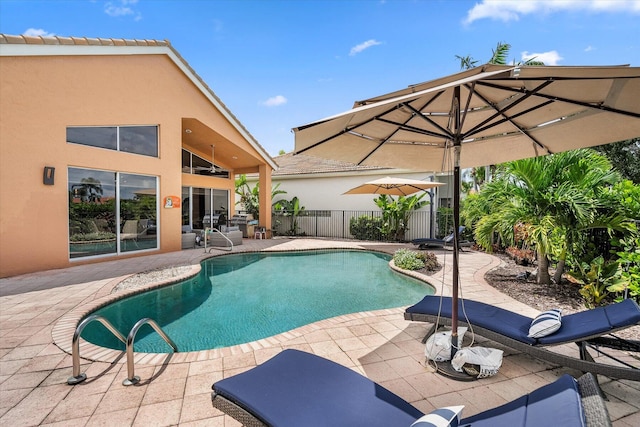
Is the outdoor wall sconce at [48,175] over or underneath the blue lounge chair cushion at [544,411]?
over

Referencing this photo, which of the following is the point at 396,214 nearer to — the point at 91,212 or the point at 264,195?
the point at 264,195

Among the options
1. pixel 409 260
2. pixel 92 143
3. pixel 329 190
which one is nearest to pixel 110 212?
pixel 92 143

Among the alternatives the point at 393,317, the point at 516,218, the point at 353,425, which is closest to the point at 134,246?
the point at 393,317

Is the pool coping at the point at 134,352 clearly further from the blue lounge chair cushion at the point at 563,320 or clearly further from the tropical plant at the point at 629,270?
the tropical plant at the point at 629,270

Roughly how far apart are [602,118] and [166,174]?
13.8 m

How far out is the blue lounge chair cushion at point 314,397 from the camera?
2.36m

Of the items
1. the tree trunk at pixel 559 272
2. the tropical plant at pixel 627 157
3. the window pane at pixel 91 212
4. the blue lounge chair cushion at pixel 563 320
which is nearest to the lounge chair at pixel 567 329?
the blue lounge chair cushion at pixel 563 320

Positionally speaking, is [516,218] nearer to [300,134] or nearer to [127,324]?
[300,134]

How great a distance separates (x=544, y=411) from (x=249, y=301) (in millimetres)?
6796

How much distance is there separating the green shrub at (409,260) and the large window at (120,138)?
1080 centimetres

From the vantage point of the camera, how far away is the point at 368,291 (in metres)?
8.60

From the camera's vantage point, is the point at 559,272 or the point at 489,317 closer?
the point at 489,317

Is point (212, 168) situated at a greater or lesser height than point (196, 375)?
greater

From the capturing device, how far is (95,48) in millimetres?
9969
